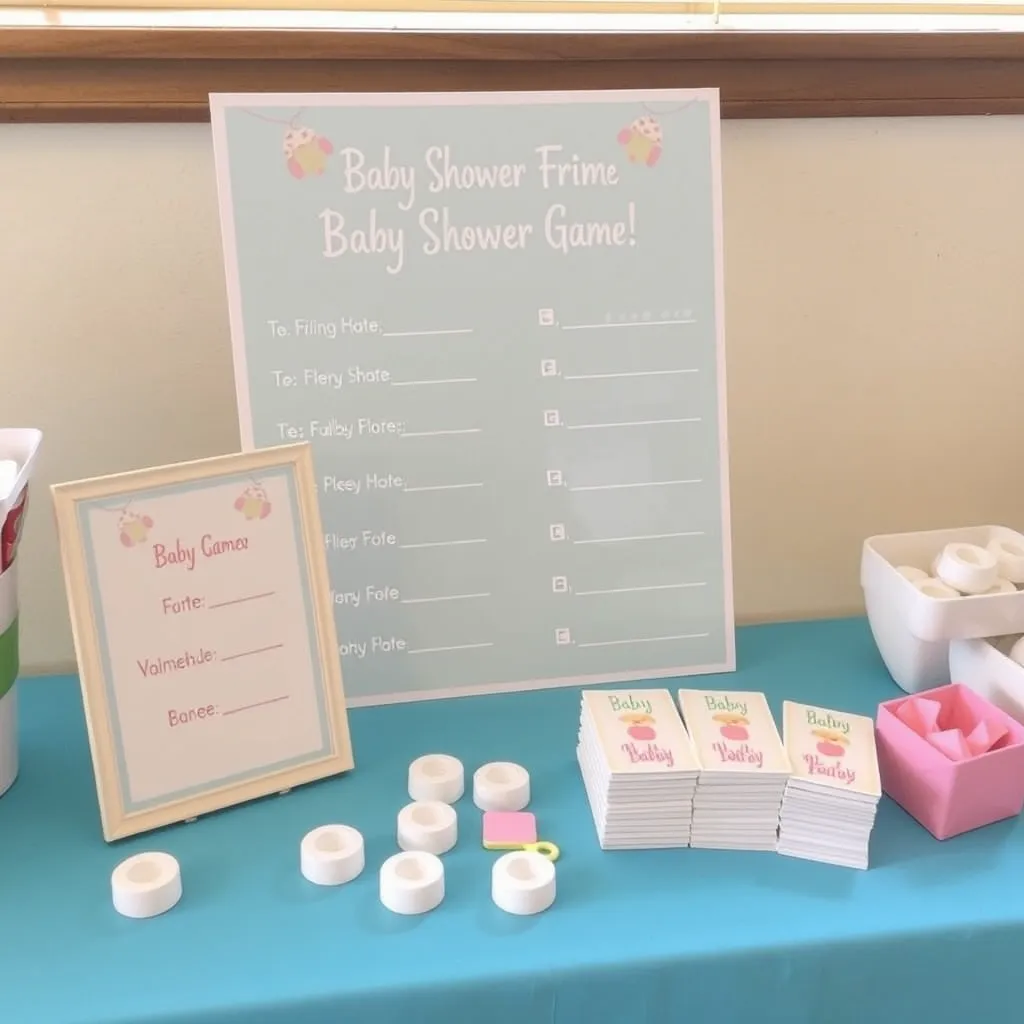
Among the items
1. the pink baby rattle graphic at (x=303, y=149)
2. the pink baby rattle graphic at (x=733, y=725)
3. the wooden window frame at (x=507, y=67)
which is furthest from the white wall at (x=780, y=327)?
the pink baby rattle graphic at (x=733, y=725)

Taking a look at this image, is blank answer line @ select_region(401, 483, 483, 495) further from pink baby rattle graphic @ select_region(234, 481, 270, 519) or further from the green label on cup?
the green label on cup

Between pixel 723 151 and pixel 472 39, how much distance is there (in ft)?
0.84

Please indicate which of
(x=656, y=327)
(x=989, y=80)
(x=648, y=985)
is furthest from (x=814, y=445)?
(x=648, y=985)

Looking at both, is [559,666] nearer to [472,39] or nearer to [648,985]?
[648,985]

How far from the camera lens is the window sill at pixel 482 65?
0.90 meters

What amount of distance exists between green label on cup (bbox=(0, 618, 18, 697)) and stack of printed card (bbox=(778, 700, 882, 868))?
57 cm

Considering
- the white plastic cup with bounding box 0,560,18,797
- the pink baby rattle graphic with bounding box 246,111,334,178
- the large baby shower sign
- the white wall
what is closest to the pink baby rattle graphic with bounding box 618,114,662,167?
the large baby shower sign

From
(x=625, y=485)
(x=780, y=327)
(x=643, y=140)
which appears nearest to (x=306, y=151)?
(x=643, y=140)

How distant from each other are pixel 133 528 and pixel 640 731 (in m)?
0.39

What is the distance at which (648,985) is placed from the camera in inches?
26.4

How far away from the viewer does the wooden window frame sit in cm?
90

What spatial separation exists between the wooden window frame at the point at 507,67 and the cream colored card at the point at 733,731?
528mm

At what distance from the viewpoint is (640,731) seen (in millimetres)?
795

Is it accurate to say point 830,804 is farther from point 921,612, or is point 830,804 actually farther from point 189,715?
point 189,715
